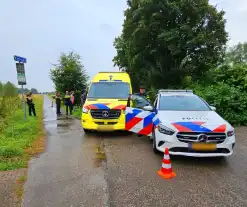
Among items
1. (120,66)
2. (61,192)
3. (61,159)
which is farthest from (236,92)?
(120,66)

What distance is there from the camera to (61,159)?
20.1 ft

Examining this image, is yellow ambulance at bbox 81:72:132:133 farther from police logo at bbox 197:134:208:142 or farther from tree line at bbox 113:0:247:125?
tree line at bbox 113:0:247:125

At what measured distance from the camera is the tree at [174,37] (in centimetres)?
2170

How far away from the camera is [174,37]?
69.4 feet

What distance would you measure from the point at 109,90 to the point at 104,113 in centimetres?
151

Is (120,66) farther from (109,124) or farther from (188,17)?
(109,124)

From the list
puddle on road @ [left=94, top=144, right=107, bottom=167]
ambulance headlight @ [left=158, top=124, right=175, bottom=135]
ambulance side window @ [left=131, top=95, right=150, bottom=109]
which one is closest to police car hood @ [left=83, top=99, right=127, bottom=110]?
ambulance side window @ [left=131, top=95, right=150, bottom=109]

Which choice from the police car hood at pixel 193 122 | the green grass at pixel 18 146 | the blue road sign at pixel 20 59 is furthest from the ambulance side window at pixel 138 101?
the blue road sign at pixel 20 59

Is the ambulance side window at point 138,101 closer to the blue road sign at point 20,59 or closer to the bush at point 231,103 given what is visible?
the bush at point 231,103

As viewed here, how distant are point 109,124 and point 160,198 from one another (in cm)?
493

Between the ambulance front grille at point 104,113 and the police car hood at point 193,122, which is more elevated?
the police car hood at point 193,122

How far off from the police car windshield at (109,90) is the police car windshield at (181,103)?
259 centimetres

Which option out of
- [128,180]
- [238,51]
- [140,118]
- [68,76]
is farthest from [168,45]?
[238,51]

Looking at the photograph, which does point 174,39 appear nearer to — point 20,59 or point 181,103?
point 20,59
